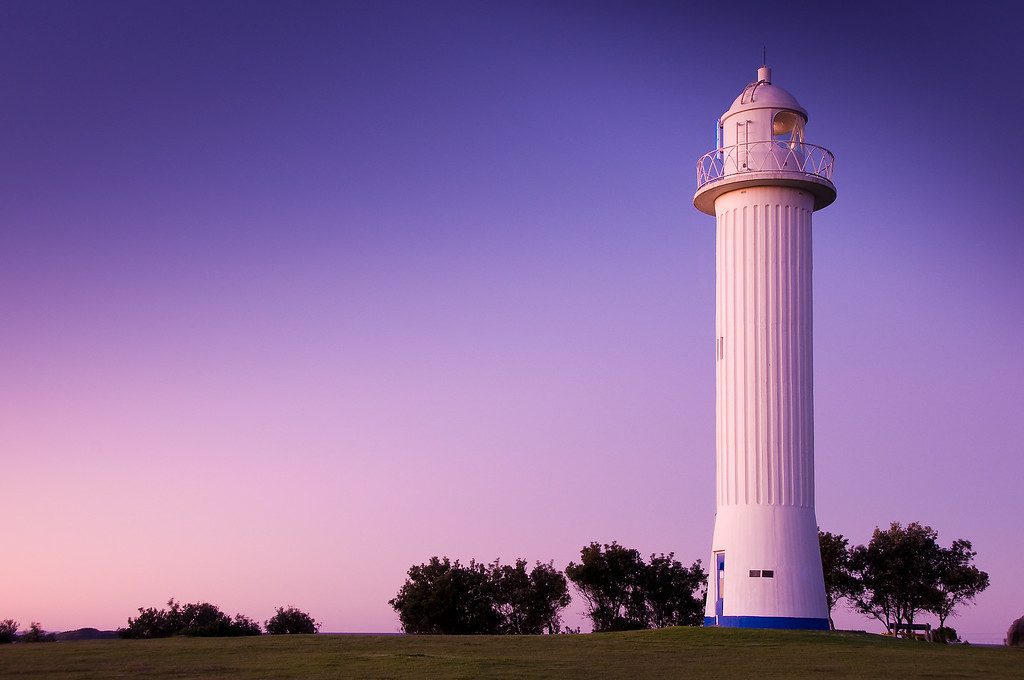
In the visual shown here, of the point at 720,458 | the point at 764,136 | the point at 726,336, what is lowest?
the point at 720,458

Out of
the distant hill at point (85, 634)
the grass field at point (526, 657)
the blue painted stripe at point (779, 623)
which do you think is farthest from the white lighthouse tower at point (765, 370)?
the distant hill at point (85, 634)

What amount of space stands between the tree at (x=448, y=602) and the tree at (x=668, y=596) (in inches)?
221

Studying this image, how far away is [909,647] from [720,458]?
8.22 m

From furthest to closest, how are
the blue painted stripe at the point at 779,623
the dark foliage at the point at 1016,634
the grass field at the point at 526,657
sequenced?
the dark foliage at the point at 1016,634
the blue painted stripe at the point at 779,623
the grass field at the point at 526,657

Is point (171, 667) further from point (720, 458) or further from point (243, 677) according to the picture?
point (720, 458)

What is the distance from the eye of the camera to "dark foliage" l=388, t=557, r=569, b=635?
4578 cm

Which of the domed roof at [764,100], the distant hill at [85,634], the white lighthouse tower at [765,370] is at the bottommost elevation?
the distant hill at [85,634]

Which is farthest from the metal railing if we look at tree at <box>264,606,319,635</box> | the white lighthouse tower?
tree at <box>264,606,319,635</box>

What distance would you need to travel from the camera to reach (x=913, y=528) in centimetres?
4766

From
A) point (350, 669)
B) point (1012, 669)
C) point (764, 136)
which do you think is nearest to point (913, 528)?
point (764, 136)

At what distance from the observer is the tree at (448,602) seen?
45688mm

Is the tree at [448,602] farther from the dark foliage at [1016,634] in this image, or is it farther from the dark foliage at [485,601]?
the dark foliage at [1016,634]

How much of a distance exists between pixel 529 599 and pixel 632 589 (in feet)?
12.3

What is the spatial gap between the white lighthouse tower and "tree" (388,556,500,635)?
1002 cm
